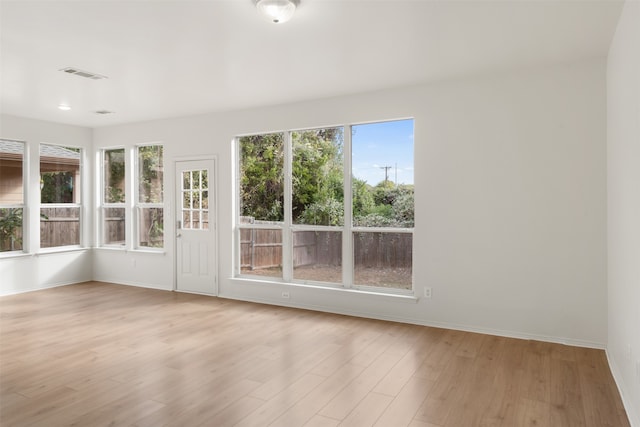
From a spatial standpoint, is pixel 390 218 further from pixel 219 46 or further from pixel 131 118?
pixel 131 118

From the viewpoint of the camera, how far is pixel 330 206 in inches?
209

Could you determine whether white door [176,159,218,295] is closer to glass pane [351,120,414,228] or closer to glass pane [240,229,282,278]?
glass pane [240,229,282,278]

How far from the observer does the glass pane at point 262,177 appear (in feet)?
18.7

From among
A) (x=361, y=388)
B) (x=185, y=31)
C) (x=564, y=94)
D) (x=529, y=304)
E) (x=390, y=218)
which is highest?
(x=185, y=31)

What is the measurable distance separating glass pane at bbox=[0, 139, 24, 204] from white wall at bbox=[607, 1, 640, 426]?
24.6 ft

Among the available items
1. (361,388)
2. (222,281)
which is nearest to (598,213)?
(361,388)

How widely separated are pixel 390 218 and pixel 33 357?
12.3ft

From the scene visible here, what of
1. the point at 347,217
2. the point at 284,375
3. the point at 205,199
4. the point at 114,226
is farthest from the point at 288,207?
the point at 114,226

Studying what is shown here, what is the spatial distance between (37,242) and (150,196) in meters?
1.83

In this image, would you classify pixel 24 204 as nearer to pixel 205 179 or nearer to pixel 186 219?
pixel 186 219

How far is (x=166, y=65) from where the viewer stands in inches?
157

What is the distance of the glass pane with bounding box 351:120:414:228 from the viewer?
484 cm

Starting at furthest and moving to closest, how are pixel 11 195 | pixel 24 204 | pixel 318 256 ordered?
pixel 24 204, pixel 11 195, pixel 318 256

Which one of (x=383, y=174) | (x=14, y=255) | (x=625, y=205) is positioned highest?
(x=383, y=174)
